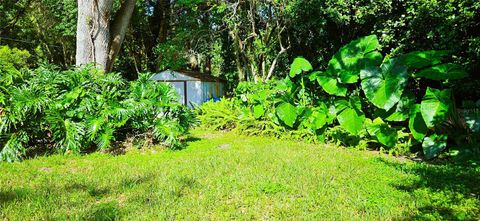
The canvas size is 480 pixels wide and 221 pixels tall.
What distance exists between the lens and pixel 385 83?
618 cm

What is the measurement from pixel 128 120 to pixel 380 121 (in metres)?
4.91

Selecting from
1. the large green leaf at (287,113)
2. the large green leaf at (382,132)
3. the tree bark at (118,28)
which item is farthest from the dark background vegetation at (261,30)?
the tree bark at (118,28)

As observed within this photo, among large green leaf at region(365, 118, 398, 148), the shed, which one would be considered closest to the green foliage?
large green leaf at region(365, 118, 398, 148)

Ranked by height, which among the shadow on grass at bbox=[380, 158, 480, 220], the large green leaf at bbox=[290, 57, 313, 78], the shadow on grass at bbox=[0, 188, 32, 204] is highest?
the large green leaf at bbox=[290, 57, 313, 78]

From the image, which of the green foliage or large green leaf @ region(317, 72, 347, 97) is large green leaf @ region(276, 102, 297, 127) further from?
the green foliage

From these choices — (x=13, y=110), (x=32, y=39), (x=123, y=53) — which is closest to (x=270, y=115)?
(x=13, y=110)

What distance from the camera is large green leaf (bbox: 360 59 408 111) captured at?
19.9 feet

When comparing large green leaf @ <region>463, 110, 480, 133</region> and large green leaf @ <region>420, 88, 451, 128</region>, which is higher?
large green leaf @ <region>420, 88, 451, 128</region>

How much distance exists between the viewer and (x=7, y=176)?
4535mm

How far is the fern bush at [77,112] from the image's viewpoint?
5.77m

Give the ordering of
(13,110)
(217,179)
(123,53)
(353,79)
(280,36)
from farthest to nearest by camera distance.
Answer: (123,53) → (280,36) → (353,79) → (13,110) → (217,179)

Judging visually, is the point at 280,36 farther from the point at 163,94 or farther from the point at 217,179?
the point at 217,179

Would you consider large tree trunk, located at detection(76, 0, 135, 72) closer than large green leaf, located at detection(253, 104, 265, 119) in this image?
Yes

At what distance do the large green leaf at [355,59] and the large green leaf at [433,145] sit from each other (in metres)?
1.71
